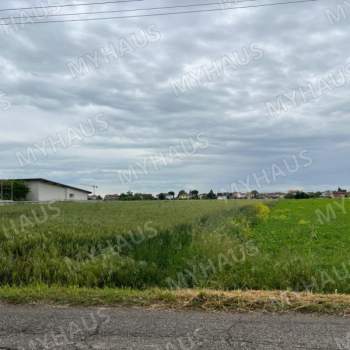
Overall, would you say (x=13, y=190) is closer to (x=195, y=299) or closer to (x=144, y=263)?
(x=144, y=263)

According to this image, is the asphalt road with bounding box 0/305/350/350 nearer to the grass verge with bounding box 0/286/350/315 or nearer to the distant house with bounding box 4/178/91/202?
the grass verge with bounding box 0/286/350/315

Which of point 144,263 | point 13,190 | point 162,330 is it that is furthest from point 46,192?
point 162,330

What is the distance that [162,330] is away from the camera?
5.17 metres

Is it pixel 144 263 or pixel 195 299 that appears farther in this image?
pixel 144 263

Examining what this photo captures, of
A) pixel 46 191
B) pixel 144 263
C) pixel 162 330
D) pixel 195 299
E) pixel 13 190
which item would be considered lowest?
pixel 162 330

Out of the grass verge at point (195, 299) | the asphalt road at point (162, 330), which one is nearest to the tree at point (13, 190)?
the grass verge at point (195, 299)

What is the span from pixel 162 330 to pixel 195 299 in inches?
52.8

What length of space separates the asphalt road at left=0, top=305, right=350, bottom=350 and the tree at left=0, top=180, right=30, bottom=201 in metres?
71.4

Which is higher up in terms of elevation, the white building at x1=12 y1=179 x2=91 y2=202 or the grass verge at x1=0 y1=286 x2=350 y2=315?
the white building at x1=12 y1=179 x2=91 y2=202

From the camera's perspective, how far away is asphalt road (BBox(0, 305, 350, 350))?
471 cm

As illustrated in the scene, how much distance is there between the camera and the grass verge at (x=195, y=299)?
6.11 m

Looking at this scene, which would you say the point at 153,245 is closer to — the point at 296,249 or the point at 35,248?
the point at 35,248

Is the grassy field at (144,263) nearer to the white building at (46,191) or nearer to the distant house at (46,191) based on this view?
the distant house at (46,191)

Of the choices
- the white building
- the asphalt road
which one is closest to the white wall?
the white building
